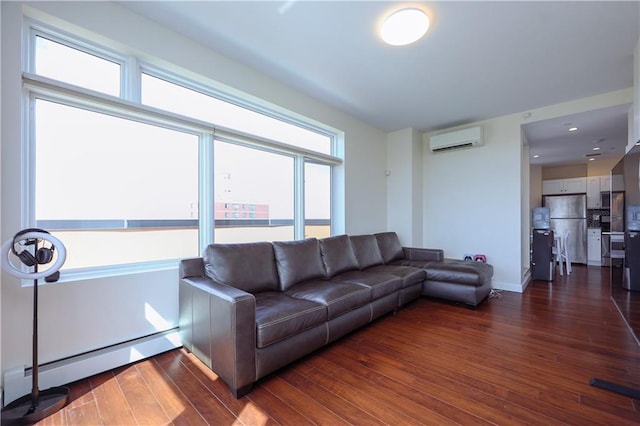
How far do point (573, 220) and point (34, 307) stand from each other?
9.12m

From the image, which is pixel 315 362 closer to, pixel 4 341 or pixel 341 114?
pixel 4 341

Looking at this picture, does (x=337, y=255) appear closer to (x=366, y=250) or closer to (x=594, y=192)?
(x=366, y=250)

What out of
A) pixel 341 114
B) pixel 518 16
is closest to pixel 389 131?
pixel 341 114

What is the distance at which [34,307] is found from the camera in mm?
1521

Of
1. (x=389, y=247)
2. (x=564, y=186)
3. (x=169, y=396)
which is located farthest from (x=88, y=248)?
(x=564, y=186)

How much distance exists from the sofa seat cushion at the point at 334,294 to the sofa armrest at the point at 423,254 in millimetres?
1840

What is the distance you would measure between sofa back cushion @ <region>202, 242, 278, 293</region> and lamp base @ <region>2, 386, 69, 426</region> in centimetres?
107

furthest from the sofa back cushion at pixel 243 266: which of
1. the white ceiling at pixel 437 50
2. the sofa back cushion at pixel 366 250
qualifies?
the white ceiling at pixel 437 50

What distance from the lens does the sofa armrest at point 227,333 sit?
1.64m

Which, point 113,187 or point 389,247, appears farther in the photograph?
point 389,247

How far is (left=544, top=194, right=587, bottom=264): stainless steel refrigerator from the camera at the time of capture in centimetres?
632

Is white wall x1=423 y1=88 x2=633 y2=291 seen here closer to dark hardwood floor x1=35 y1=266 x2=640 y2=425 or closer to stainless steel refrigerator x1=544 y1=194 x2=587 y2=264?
dark hardwood floor x1=35 y1=266 x2=640 y2=425

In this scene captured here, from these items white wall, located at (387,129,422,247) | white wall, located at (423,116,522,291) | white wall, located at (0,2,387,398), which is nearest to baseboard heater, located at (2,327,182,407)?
white wall, located at (0,2,387,398)

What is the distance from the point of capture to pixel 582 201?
634 cm
